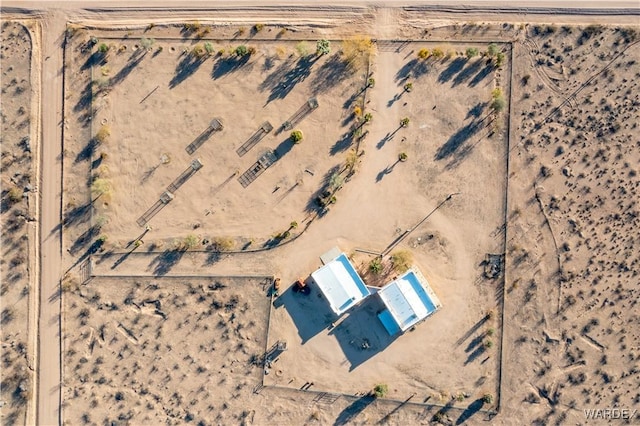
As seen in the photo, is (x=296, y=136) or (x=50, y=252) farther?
(x=50, y=252)

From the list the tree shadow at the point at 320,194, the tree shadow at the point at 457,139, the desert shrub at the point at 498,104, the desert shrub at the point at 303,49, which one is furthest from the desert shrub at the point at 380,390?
the desert shrub at the point at 303,49

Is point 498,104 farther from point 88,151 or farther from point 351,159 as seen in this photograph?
point 88,151

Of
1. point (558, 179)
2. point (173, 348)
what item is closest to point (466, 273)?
point (558, 179)

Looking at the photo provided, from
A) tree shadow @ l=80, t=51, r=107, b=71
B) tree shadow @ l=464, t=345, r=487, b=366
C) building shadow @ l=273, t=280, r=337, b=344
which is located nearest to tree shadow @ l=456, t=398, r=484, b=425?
tree shadow @ l=464, t=345, r=487, b=366

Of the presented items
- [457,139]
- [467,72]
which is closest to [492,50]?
[467,72]

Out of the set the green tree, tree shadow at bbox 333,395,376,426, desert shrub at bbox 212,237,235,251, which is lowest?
tree shadow at bbox 333,395,376,426

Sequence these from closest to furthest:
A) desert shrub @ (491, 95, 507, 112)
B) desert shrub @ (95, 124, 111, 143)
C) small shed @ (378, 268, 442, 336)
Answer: small shed @ (378, 268, 442, 336) → desert shrub @ (491, 95, 507, 112) → desert shrub @ (95, 124, 111, 143)

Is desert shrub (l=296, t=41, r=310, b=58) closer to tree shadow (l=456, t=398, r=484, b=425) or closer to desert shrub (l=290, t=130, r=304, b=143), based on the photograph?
desert shrub (l=290, t=130, r=304, b=143)
